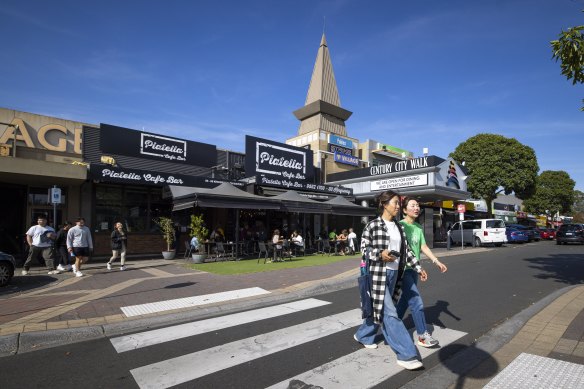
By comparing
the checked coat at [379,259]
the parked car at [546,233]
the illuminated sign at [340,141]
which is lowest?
the parked car at [546,233]

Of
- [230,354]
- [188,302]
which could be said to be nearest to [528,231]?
[188,302]

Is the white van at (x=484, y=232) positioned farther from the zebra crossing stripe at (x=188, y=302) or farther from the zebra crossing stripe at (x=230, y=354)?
the zebra crossing stripe at (x=230, y=354)

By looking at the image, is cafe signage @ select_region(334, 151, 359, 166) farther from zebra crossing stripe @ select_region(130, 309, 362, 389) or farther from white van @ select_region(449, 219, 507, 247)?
zebra crossing stripe @ select_region(130, 309, 362, 389)

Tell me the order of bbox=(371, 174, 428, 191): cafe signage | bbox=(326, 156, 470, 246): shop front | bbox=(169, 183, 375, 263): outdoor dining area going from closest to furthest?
bbox=(169, 183, 375, 263): outdoor dining area → bbox=(326, 156, 470, 246): shop front → bbox=(371, 174, 428, 191): cafe signage

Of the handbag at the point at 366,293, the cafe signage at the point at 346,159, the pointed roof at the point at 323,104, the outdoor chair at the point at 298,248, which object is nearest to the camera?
the handbag at the point at 366,293

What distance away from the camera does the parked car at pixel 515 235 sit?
962 inches

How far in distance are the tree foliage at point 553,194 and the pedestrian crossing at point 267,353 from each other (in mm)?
51774

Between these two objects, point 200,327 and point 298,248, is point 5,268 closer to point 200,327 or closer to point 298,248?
point 200,327

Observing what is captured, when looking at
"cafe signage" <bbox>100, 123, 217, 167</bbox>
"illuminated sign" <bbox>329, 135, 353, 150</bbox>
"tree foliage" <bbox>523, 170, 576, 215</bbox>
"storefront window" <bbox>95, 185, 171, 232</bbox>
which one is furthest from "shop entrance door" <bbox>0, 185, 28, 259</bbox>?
"tree foliage" <bbox>523, 170, 576, 215</bbox>

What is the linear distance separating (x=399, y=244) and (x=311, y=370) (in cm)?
162

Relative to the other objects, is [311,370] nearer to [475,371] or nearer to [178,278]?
[475,371]

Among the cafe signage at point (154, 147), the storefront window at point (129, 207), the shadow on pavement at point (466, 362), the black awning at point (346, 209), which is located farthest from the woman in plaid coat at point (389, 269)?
the cafe signage at point (154, 147)

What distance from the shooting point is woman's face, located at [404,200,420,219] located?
4.10 m

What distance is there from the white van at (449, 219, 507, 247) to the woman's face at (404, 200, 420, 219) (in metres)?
18.1
